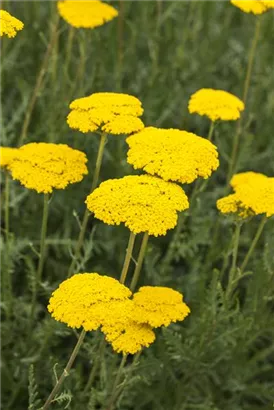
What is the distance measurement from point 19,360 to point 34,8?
1.45 meters

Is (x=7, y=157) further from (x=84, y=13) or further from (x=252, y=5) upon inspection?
(x=252, y=5)

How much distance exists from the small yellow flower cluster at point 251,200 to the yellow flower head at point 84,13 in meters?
0.65

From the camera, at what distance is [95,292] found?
1.35m

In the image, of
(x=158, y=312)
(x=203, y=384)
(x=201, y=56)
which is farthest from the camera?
(x=201, y=56)

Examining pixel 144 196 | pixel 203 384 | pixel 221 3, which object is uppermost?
pixel 221 3

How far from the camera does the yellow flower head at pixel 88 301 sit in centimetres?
132

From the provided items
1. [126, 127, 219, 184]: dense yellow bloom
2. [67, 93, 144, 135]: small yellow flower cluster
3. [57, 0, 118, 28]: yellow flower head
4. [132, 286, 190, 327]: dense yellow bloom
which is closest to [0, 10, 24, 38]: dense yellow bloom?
[67, 93, 144, 135]: small yellow flower cluster

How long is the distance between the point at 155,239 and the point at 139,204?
1057mm

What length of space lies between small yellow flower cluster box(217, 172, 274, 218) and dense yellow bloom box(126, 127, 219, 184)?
15 centimetres

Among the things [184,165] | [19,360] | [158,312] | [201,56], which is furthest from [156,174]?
[201,56]

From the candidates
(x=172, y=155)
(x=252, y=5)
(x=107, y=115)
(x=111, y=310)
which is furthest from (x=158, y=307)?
(x=252, y=5)

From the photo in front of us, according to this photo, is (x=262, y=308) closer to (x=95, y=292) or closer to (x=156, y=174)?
(x=156, y=174)

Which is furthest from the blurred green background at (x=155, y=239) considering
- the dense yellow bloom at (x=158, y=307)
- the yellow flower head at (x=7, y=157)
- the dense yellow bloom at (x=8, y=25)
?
the dense yellow bloom at (x=8, y=25)

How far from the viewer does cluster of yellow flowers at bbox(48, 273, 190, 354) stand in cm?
132
